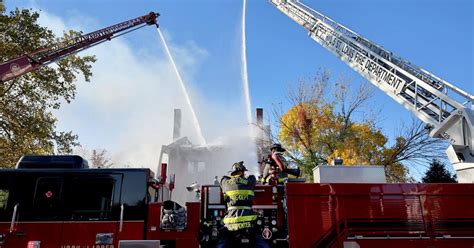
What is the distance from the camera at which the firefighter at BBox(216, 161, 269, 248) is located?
5.78 metres

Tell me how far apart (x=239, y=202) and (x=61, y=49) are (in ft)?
47.8

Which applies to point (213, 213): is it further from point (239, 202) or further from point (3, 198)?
point (3, 198)

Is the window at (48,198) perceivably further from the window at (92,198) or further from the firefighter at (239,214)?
the firefighter at (239,214)

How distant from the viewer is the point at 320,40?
17922 mm

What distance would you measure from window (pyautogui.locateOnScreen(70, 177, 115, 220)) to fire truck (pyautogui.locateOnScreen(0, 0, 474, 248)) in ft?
0.05

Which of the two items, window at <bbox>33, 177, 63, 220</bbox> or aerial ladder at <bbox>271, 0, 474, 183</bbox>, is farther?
aerial ladder at <bbox>271, 0, 474, 183</bbox>

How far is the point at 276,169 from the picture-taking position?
7.54m

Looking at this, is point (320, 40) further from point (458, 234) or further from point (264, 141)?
point (458, 234)

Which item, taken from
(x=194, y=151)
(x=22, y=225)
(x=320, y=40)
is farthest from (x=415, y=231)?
(x=194, y=151)

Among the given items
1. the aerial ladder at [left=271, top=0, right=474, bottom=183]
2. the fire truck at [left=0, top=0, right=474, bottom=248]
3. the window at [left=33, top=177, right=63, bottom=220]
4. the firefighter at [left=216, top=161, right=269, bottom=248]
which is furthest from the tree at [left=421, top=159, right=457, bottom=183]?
the window at [left=33, top=177, right=63, bottom=220]

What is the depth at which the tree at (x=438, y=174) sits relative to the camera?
23250mm

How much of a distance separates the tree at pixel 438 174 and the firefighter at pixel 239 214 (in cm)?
2095

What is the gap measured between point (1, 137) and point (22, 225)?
520 inches

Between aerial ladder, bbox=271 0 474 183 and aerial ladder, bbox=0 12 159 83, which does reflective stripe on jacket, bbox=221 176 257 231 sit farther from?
aerial ladder, bbox=0 12 159 83
